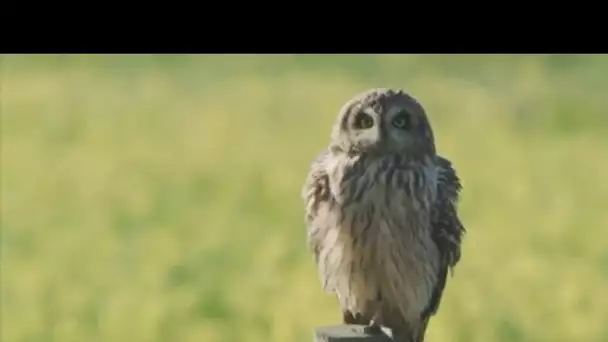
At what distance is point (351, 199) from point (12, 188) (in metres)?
4.22

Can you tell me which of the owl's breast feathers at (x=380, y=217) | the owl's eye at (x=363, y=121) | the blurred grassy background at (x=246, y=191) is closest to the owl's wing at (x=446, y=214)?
the owl's breast feathers at (x=380, y=217)

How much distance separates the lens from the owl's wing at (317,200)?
3133 millimetres

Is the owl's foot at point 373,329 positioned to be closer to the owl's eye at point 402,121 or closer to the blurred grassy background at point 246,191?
the owl's eye at point 402,121

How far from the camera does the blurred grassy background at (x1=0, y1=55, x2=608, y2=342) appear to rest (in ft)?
16.3

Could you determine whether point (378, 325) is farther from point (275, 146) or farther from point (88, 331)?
point (275, 146)

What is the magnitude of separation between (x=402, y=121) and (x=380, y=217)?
0.73ft

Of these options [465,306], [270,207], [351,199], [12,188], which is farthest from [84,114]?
[351,199]

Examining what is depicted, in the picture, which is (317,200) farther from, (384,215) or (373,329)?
(373,329)

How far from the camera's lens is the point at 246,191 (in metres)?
6.57

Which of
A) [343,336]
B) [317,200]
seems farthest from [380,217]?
[343,336]

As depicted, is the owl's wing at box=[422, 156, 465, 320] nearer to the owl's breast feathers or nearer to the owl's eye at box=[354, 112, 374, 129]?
the owl's breast feathers

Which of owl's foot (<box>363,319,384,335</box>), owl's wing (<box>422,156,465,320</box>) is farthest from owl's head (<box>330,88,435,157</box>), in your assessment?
owl's foot (<box>363,319,384,335</box>)

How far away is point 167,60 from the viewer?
928 cm

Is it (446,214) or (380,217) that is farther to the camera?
(446,214)
